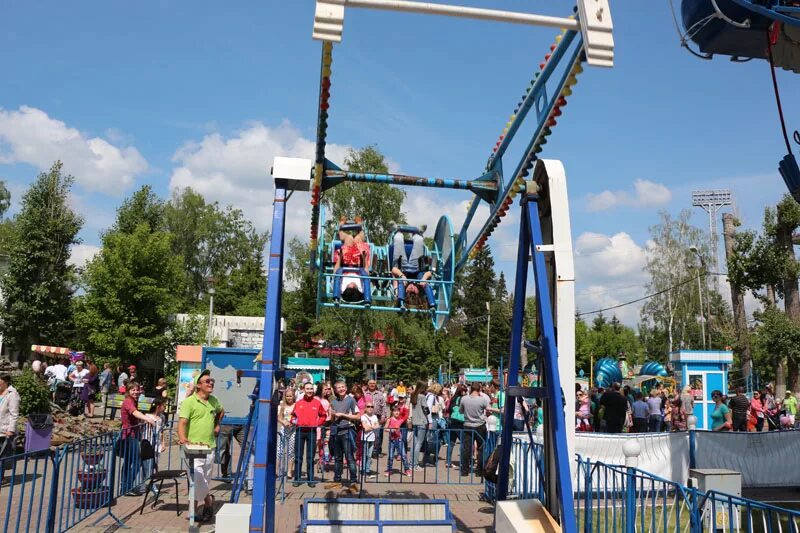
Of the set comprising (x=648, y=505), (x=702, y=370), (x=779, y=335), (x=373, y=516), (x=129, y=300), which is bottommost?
(x=648, y=505)

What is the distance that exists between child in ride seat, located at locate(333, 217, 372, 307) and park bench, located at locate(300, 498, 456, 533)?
2312mm

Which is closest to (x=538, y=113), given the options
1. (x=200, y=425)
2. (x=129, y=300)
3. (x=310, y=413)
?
(x=200, y=425)

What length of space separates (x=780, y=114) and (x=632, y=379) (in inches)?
858

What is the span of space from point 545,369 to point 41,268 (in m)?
35.2

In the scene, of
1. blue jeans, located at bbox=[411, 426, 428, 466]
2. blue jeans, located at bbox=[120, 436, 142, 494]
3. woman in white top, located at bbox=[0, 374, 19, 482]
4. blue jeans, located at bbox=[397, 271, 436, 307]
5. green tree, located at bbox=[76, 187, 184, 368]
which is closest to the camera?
blue jeans, located at bbox=[397, 271, 436, 307]

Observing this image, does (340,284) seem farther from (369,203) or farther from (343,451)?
(369,203)

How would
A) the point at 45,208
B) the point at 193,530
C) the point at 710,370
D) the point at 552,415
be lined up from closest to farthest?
the point at 552,415, the point at 193,530, the point at 710,370, the point at 45,208

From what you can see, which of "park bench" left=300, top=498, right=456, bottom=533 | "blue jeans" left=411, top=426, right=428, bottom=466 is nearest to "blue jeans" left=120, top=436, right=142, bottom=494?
"park bench" left=300, top=498, right=456, bottom=533

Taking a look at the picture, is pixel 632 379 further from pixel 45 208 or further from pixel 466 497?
pixel 45 208

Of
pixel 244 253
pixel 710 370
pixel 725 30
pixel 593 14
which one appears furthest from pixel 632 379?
pixel 244 253

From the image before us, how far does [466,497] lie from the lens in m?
10.7

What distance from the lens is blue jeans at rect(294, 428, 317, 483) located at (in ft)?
37.7

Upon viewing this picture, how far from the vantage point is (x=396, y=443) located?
14.2 m

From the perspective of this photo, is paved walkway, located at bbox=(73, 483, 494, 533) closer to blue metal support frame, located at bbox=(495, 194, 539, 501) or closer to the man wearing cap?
the man wearing cap
